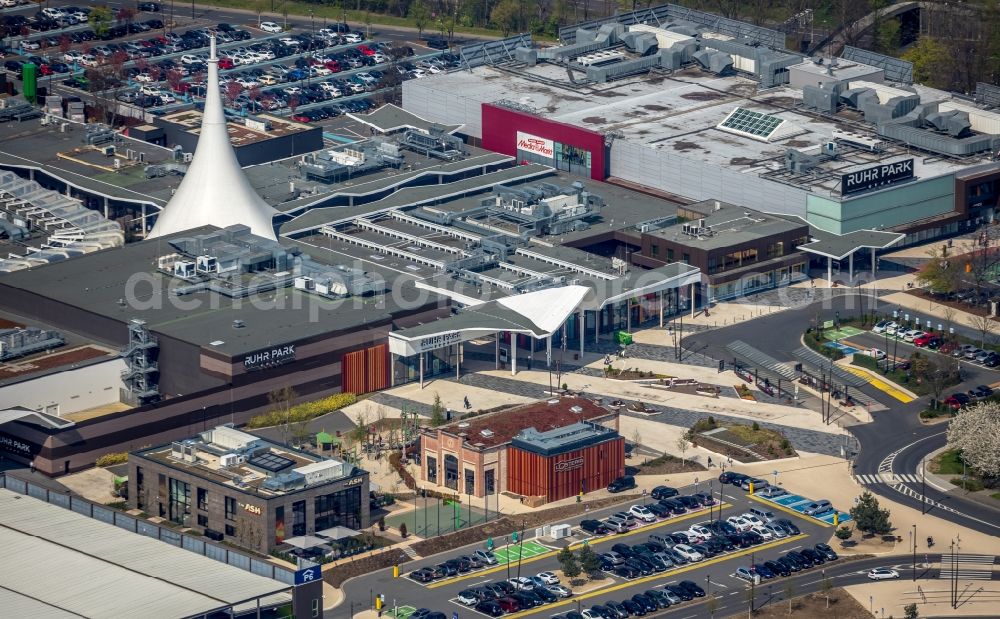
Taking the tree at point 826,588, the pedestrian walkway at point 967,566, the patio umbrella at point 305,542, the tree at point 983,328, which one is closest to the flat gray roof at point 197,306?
the patio umbrella at point 305,542

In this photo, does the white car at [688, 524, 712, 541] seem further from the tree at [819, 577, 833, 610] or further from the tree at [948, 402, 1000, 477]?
the tree at [948, 402, 1000, 477]

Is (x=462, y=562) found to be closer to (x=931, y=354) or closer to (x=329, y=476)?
(x=329, y=476)

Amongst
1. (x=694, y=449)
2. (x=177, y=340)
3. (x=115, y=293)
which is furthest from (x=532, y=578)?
(x=115, y=293)

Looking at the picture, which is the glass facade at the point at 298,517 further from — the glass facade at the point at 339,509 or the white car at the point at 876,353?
the white car at the point at 876,353

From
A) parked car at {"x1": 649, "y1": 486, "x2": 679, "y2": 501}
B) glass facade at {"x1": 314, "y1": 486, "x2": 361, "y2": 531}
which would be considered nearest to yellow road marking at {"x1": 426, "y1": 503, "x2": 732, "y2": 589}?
parked car at {"x1": 649, "y1": 486, "x2": 679, "y2": 501}

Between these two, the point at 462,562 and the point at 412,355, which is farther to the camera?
the point at 412,355

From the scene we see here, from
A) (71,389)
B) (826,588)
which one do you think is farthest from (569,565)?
(71,389)
